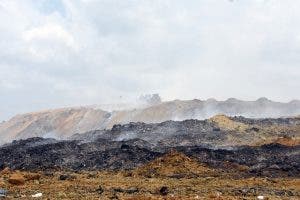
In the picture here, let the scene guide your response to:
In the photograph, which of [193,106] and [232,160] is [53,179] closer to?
[232,160]

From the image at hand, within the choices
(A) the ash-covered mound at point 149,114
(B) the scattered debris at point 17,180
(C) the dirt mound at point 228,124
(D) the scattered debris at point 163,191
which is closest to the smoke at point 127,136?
(C) the dirt mound at point 228,124

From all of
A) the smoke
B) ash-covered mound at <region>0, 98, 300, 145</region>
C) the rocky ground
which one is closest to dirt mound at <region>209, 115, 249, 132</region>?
the rocky ground

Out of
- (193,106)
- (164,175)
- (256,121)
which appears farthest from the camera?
(193,106)

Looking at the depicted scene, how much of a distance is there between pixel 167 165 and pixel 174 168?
63 centimetres

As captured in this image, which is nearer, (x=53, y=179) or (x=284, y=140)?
(x=53, y=179)

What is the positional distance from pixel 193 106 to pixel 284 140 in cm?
4562

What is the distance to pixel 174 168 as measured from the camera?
30.9m

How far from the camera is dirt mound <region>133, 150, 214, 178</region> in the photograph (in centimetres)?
3005

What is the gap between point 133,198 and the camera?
19.0 m

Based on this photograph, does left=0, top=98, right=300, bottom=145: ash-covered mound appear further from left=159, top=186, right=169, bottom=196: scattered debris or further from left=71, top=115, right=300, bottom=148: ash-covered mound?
left=159, top=186, right=169, bottom=196: scattered debris

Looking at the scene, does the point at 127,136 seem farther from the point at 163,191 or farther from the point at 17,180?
the point at 163,191

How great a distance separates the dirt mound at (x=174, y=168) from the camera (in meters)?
30.0

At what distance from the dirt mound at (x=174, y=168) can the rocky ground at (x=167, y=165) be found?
0.06 metres

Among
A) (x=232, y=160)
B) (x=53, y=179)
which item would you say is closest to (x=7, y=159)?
(x=53, y=179)
